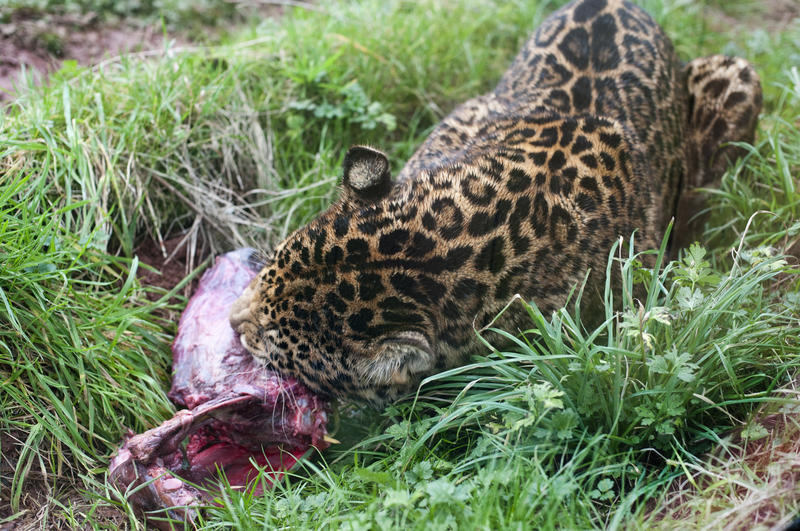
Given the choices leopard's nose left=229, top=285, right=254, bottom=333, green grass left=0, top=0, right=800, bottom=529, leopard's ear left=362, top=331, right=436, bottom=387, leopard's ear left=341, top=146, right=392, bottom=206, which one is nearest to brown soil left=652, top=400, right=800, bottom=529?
green grass left=0, top=0, right=800, bottom=529

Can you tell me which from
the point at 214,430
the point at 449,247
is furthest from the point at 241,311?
the point at 449,247

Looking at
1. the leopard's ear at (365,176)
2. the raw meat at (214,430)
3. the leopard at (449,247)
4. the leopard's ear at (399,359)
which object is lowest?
the raw meat at (214,430)

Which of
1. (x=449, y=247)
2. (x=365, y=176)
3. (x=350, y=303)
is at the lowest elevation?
(x=350, y=303)

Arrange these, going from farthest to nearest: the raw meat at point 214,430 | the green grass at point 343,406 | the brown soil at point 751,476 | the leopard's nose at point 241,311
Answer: the leopard's nose at point 241,311 < the raw meat at point 214,430 < the green grass at point 343,406 < the brown soil at point 751,476

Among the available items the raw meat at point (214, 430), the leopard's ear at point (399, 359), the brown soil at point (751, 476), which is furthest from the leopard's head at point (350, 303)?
the brown soil at point (751, 476)

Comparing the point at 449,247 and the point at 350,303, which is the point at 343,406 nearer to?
the point at 350,303

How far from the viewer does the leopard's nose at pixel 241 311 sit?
407cm

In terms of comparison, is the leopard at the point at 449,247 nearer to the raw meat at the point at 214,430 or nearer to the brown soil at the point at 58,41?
the raw meat at the point at 214,430

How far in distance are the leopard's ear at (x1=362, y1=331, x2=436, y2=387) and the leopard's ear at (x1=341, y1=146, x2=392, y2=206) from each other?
830 millimetres

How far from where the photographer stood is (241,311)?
409 cm

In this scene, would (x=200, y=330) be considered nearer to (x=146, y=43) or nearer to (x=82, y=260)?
(x=82, y=260)

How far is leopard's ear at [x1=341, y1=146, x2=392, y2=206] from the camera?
153 inches

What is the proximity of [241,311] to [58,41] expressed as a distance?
4243mm

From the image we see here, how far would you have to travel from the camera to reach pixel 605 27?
5387mm
